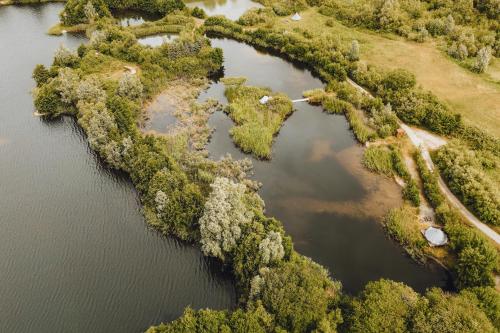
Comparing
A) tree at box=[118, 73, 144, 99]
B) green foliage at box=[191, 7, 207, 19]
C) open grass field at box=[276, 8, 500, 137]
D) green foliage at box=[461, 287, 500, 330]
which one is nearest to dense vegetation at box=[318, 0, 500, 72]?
open grass field at box=[276, 8, 500, 137]

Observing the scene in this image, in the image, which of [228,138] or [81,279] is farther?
[228,138]

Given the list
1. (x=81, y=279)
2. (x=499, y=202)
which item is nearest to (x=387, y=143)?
(x=499, y=202)

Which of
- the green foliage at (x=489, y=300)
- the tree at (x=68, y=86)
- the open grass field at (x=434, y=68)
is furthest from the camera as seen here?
the tree at (x=68, y=86)

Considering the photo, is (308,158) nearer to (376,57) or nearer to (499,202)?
(499,202)

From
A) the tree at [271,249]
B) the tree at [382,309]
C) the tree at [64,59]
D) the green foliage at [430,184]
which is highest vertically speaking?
the tree at [64,59]

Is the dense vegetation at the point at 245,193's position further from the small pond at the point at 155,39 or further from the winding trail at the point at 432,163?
the small pond at the point at 155,39

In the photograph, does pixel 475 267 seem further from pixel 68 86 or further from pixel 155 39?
pixel 155 39

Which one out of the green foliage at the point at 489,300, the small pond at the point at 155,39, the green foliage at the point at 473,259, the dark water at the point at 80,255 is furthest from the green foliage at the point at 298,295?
the small pond at the point at 155,39
